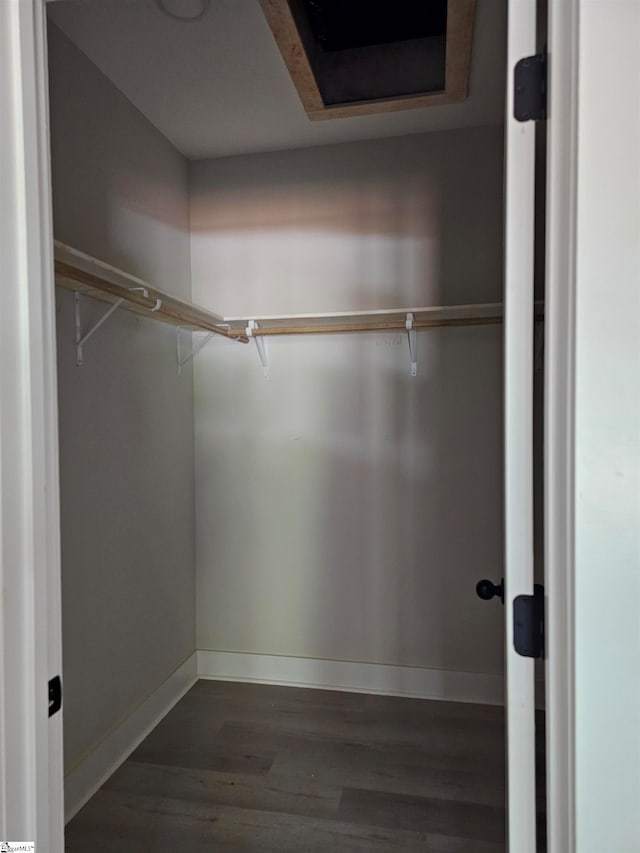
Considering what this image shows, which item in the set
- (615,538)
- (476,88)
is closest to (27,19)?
(615,538)

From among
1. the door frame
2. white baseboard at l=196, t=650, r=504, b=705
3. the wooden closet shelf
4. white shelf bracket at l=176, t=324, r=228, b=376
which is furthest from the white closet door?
white shelf bracket at l=176, t=324, r=228, b=376

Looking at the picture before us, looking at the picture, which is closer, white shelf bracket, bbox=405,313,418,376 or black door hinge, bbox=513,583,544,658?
black door hinge, bbox=513,583,544,658

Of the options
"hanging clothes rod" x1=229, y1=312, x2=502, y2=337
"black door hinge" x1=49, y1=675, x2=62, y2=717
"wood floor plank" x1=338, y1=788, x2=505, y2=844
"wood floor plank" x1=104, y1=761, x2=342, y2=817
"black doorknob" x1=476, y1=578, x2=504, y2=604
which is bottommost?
"wood floor plank" x1=338, y1=788, x2=505, y2=844

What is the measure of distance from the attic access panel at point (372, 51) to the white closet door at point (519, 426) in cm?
113

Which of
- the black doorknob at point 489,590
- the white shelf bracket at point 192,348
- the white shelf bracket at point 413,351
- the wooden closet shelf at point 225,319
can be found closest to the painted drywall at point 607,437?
the black doorknob at point 489,590

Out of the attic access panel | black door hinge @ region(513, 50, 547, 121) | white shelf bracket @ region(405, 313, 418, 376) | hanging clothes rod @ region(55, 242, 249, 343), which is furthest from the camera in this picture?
white shelf bracket @ region(405, 313, 418, 376)

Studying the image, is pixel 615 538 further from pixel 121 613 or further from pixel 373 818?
pixel 121 613

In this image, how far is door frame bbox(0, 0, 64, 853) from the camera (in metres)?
0.80

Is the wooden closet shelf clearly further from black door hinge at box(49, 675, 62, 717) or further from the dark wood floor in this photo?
the dark wood floor

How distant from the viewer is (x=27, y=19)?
0.83 metres

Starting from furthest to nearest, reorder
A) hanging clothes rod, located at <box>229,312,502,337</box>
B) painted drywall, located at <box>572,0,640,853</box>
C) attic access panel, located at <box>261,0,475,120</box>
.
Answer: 1. hanging clothes rod, located at <box>229,312,502,337</box>
2. attic access panel, located at <box>261,0,475,120</box>
3. painted drywall, located at <box>572,0,640,853</box>

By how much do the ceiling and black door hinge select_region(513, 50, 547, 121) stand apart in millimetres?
1185

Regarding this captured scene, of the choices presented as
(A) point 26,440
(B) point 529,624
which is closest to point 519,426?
(B) point 529,624

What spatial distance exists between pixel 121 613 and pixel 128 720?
0.45 metres
